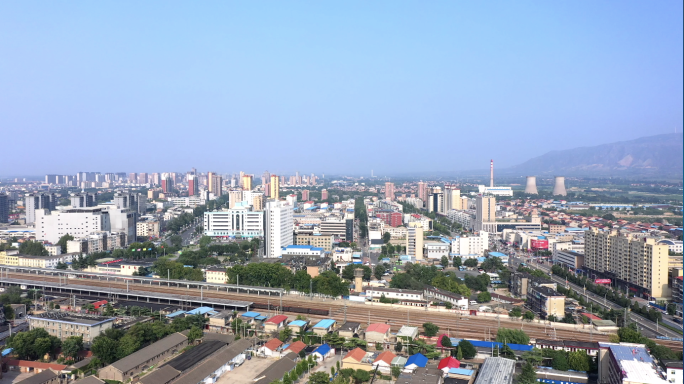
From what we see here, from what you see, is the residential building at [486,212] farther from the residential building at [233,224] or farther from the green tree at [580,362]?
the green tree at [580,362]

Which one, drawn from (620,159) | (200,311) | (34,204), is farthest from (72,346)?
(620,159)

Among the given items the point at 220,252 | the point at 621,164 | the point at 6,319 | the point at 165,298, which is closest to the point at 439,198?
the point at 220,252

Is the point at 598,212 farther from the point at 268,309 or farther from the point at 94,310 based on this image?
the point at 94,310

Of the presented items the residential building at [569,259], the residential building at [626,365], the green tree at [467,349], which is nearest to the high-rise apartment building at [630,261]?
the residential building at [569,259]

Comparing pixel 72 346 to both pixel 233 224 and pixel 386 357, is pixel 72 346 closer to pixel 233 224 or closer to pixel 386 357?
pixel 386 357

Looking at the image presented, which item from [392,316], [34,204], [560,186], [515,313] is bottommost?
[392,316]

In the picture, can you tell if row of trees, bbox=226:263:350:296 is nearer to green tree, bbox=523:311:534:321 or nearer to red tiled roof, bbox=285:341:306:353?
red tiled roof, bbox=285:341:306:353
